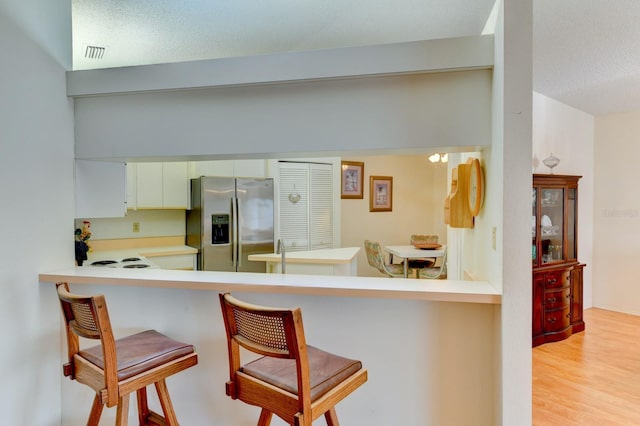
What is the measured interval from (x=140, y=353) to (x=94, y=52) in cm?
264

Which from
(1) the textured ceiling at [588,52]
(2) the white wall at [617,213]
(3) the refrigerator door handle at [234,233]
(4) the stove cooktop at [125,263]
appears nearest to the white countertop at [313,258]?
(3) the refrigerator door handle at [234,233]

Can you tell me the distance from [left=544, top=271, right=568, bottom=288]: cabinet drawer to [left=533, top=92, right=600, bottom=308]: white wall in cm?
113

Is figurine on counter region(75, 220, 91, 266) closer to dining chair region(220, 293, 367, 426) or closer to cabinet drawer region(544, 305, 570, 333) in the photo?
dining chair region(220, 293, 367, 426)

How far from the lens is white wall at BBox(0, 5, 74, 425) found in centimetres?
178

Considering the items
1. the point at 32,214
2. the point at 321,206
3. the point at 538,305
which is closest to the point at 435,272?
the point at 538,305

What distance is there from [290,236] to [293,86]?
10.4 feet

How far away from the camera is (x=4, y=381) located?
5.87 ft

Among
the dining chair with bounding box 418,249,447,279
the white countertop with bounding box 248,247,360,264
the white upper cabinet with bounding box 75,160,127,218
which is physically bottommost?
the dining chair with bounding box 418,249,447,279

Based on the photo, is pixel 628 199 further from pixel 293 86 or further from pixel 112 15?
pixel 112 15

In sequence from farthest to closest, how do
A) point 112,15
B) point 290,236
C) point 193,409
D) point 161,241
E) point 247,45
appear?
1. point 290,236
2. point 161,241
3. point 247,45
4. point 112,15
5. point 193,409

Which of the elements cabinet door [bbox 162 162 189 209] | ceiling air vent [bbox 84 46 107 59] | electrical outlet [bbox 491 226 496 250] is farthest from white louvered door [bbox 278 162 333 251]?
electrical outlet [bbox 491 226 496 250]

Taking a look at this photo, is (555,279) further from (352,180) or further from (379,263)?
(352,180)

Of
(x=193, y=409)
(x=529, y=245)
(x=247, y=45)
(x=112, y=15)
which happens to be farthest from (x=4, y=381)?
(x=247, y=45)

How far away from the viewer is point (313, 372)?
4.33ft
